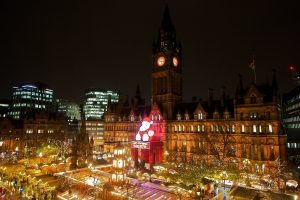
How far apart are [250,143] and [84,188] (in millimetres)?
39321

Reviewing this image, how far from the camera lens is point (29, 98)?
173250mm

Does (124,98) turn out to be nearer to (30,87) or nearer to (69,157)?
(69,157)

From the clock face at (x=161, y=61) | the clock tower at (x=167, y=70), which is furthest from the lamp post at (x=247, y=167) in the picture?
the clock face at (x=161, y=61)

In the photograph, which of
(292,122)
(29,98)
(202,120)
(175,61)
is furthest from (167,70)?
(29,98)

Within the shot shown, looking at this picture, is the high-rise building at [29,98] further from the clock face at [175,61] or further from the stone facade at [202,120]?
the clock face at [175,61]

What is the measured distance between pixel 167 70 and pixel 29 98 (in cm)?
14154

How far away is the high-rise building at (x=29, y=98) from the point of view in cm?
16300

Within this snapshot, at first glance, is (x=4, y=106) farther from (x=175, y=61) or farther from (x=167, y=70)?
(x=175, y=61)

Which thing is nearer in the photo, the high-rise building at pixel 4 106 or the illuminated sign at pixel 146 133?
the illuminated sign at pixel 146 133

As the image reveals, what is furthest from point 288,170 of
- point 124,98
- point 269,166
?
point 124,98

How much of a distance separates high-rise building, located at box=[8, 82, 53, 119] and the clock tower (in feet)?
399

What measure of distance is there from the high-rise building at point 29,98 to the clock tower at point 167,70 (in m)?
122

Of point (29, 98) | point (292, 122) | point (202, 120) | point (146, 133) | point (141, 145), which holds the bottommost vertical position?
point (141, 145)

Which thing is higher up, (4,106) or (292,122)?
(4,106)
